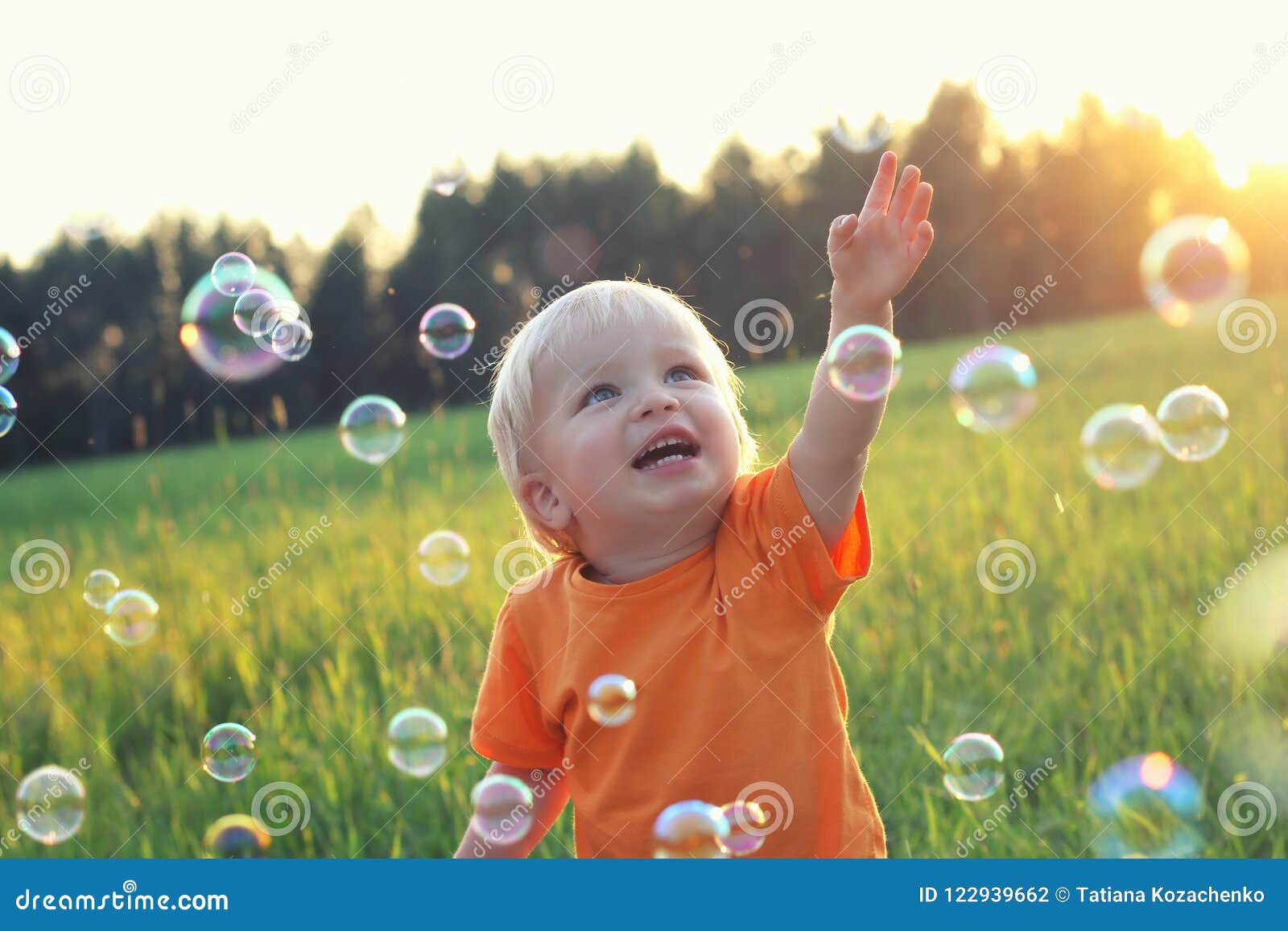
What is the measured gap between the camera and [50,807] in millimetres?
2914

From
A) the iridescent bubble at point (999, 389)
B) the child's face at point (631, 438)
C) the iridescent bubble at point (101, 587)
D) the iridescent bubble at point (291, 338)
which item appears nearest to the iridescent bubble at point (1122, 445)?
the iridescent bubble at point (999, 389)

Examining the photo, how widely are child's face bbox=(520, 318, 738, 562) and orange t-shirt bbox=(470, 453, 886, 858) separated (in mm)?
88

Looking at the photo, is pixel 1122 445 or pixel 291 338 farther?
pixel 291 338

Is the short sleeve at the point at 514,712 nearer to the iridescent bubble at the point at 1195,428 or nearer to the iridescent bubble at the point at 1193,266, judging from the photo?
the iridescent bubble at the point at 1195,428

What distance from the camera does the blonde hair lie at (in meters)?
2.00

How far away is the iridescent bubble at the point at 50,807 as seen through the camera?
9.41 ft

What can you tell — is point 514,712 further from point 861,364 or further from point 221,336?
point 221,336

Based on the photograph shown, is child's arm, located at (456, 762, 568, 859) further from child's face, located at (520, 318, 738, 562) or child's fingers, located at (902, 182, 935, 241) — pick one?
child's fingers, located at (902, 182, 935, 241)

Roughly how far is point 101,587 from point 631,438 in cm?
274

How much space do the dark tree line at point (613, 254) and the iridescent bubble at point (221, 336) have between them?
11.1 m

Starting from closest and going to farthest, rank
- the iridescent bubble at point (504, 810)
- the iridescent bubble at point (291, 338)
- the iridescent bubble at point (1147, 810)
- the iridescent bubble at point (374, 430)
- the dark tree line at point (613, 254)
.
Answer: the iridescent bubble at point (504, 810)
the iridescent bubble at point (1147, 810)
the iridescent bubble at point (374, 430)
the iridescent bubble at point (291, 338)
the dark tree line at point (613, 254)

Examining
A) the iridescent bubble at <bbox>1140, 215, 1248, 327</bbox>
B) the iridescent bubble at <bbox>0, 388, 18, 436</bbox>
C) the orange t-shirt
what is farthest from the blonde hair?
the iridescent bubble at <bbox>1140, 215, 1248, 327</bbox>

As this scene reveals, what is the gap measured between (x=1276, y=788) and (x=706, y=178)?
21.3 meters

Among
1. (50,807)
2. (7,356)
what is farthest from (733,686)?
(7,356)
